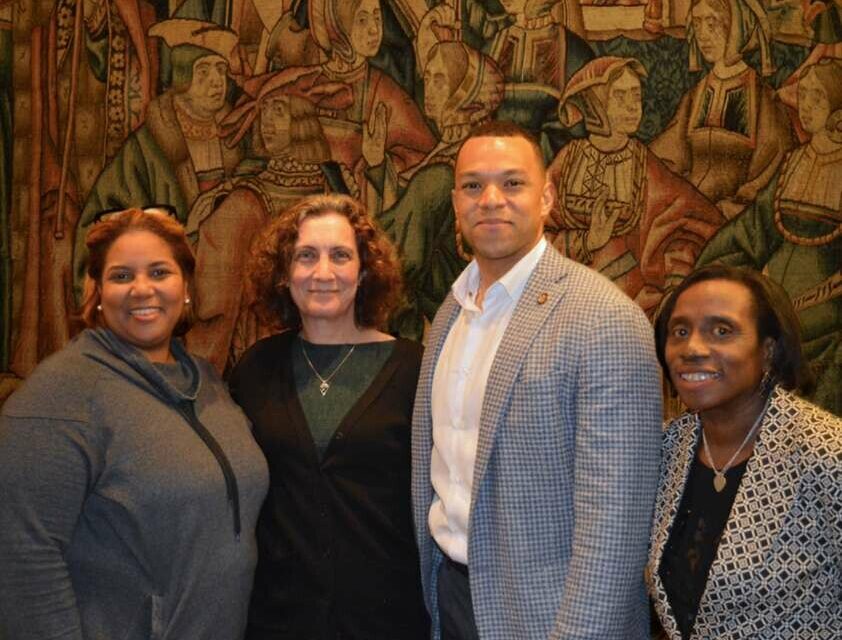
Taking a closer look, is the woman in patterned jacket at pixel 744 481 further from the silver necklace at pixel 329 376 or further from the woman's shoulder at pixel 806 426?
the silver necklace at pixel 329 376

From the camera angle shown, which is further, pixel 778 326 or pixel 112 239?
pixel 112 239

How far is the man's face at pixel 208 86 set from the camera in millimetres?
5098

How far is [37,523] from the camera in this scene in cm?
241

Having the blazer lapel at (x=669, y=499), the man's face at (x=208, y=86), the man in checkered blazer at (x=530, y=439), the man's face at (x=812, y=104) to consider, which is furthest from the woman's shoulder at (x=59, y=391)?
the man's face at (x=812, y=104)

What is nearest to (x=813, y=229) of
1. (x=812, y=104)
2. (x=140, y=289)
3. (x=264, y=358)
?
(x=812, y=104)

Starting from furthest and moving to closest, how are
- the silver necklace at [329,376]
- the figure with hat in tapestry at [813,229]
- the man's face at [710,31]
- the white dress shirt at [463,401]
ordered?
1. the man's face at [710,31]
2. the figure with hat in tapestry at [813,229]
3. the silver necklace at [329,376]
4. the white dress shirt at [463,401]

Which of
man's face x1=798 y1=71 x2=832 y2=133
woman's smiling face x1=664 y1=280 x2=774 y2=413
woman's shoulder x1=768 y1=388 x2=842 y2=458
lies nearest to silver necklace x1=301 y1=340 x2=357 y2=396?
woman's smiling face x1=664 y1=280 x2=774 y2=413

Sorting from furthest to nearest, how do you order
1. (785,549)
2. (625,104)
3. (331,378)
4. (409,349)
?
(625,104) < (409,349) < (331,378) < (785,549)

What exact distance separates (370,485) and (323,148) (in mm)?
2619

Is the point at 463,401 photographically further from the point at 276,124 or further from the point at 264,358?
the point at 276,124

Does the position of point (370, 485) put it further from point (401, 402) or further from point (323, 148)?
point (323, 148)

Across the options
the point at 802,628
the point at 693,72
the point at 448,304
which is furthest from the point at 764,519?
the point at 693,72

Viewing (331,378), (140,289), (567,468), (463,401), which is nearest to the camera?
(567,468)

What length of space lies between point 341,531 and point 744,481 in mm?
1096
